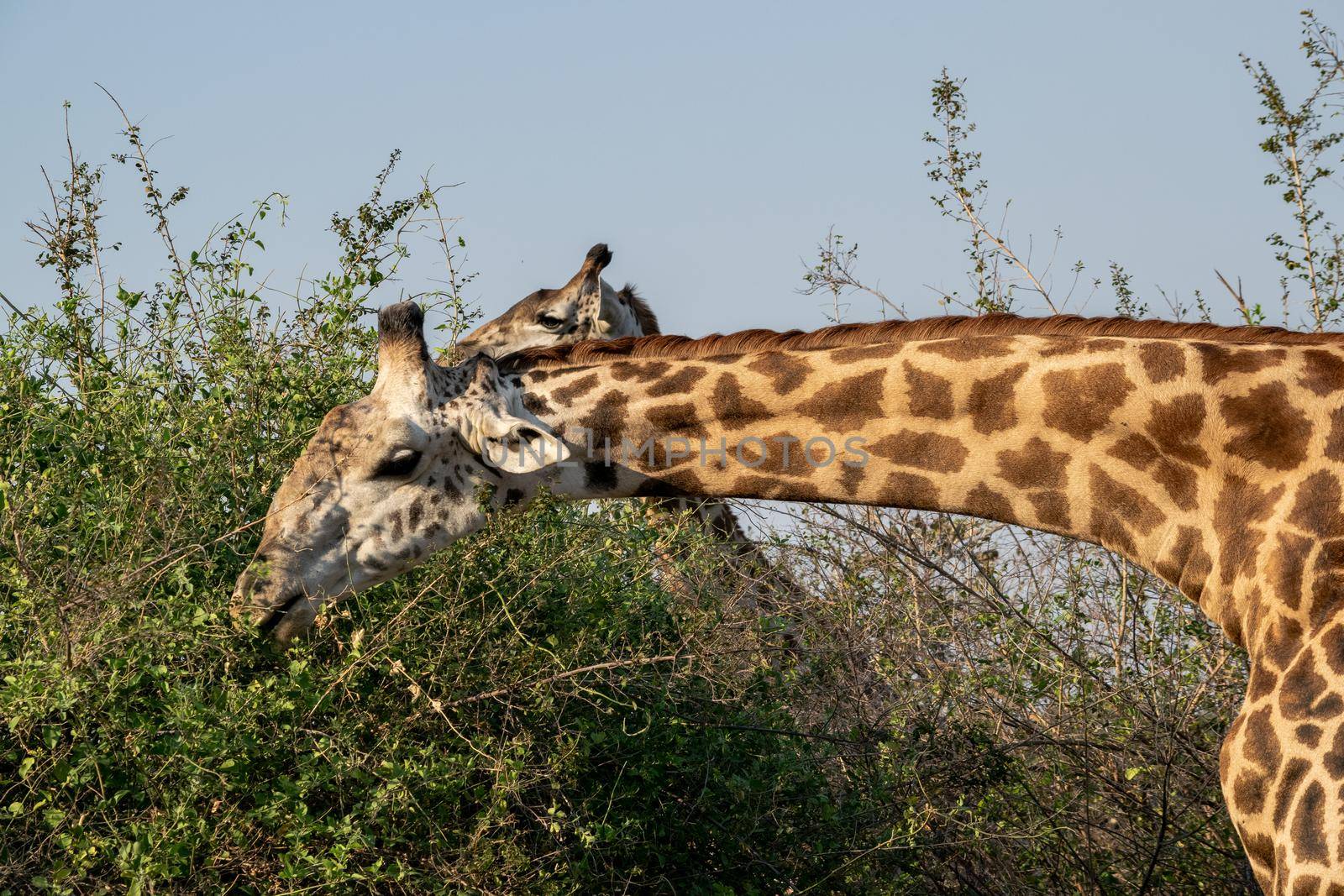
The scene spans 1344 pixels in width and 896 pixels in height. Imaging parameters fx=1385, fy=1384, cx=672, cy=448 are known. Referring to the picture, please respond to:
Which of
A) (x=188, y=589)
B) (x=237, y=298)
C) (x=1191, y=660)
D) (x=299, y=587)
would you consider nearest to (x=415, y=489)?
(x=299, y=587)

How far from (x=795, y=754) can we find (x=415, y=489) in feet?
5.79

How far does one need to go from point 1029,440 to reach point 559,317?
4759 millimetres

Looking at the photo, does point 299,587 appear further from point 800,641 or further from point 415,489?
point 800,641

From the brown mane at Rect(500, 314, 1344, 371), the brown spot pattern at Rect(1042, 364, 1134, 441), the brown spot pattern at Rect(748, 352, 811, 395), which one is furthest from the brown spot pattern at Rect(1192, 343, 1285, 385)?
the brown spot pattern at Rect(748, 352, 811, 395)

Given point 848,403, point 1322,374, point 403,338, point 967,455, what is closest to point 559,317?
point 403,338

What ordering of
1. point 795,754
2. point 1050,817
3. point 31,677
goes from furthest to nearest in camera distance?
point 1050,817 → point 795,754 → point 31,677

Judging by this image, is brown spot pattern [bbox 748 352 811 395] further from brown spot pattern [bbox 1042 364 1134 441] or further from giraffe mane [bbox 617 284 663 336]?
giraffe mane [bbox 617 284 663 336]

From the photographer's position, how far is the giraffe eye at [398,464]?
492 cm

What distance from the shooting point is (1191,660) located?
625 cm

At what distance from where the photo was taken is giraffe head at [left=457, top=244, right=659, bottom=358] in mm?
8656

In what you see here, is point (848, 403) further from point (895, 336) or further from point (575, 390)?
point (575, 390)

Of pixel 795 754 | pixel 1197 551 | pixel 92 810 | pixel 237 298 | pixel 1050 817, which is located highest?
pixel 237 298

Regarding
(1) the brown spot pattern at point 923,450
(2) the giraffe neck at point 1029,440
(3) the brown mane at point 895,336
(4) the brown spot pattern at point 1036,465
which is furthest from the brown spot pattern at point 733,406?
(4) the brown spot pattern at point 1036,465

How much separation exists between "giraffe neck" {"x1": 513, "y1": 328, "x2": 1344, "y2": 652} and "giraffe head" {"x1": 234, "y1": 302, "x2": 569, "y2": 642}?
26cm
